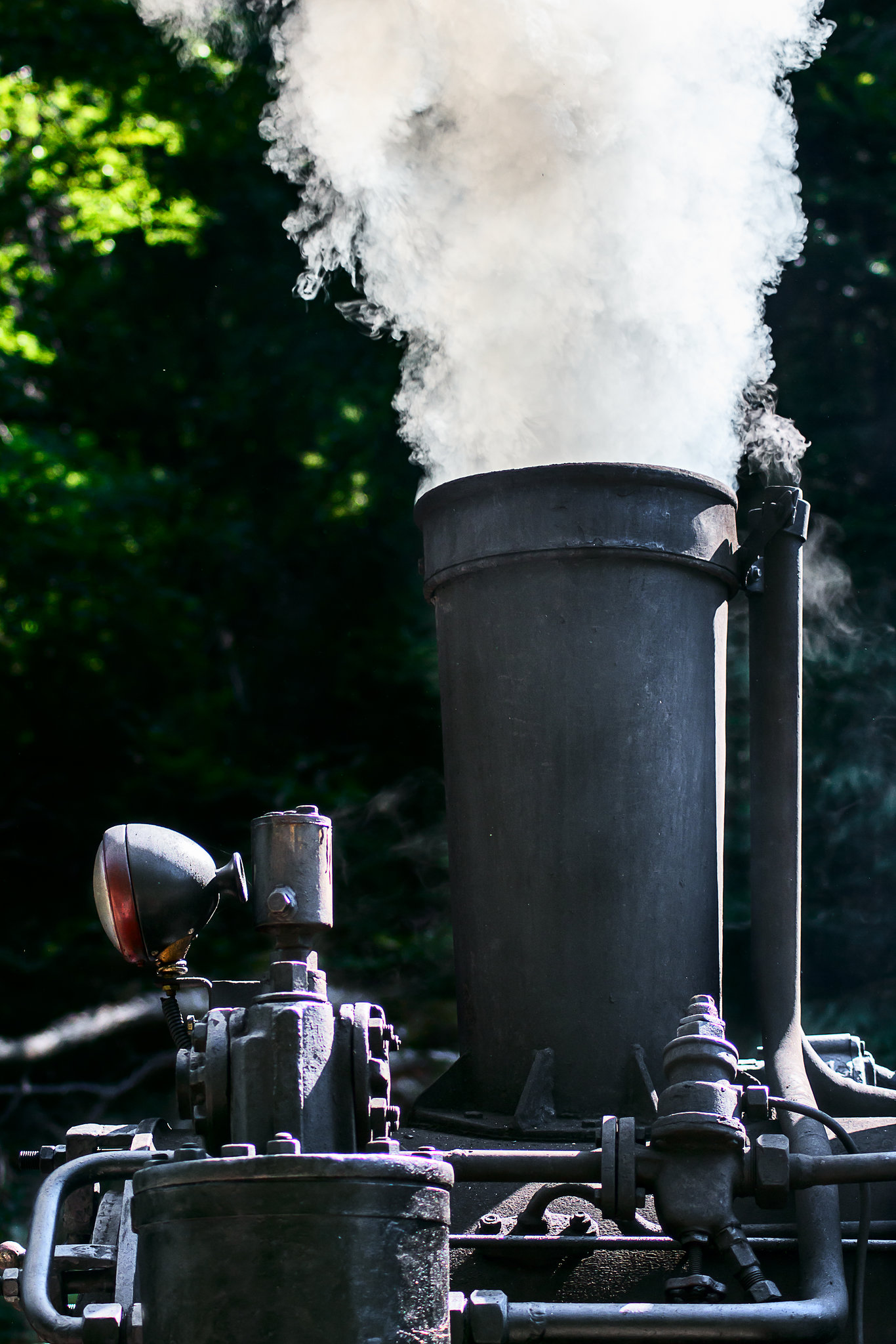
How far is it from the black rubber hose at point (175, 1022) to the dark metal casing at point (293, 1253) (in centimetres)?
61

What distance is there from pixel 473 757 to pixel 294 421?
5.13m

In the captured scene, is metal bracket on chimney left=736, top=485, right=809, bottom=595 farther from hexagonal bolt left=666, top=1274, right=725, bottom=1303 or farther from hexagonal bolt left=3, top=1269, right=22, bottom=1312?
hexagonal bolt left=3, top=1269, right=22, bottom=1312

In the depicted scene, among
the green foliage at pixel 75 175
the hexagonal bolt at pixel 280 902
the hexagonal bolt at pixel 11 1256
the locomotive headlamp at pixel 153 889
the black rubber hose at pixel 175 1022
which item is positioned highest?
the green foliage at pixel 75 175

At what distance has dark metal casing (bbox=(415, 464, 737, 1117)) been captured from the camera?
8.76ft

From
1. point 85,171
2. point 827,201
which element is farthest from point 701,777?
point 85,171

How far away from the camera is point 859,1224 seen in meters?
2.21

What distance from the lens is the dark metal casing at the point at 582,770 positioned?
8.76 feet

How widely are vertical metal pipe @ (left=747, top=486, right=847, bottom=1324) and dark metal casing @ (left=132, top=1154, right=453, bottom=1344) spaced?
1059 mm

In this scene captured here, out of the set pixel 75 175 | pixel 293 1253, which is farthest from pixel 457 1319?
pixel 75 175

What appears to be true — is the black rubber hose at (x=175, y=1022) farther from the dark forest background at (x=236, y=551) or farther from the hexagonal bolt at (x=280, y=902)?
the dark forest background at (x=236, y=551)

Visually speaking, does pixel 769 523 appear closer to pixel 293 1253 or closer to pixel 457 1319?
pixel 457 1319

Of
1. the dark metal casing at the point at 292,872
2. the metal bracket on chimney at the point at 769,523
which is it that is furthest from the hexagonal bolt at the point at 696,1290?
the metal bracket on chimney at the point at 769,523

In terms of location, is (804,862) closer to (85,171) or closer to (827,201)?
(827,201)

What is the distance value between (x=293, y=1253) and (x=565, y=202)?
106 inches
